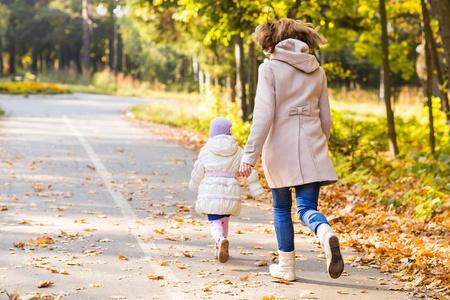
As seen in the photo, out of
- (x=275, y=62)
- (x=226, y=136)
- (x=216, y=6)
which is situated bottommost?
(x=226, y=136)

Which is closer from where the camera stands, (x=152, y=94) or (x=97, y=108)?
(x=97, y=108)

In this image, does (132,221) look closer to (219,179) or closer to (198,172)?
(198,172)

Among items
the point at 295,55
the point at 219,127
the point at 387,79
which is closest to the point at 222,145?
the point at 219,127

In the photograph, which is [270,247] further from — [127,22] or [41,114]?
[127,22]

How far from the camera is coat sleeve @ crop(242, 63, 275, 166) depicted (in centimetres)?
434

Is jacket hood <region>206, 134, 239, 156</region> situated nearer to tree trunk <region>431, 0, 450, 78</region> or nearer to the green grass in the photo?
A: tree trunk <region>431, 0, 450, 78</region>

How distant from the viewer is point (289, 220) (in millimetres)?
4629

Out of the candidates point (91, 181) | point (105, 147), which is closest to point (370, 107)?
point (105, 147)

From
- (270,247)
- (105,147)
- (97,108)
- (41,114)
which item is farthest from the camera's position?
(97,108)

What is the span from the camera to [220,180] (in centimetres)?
513

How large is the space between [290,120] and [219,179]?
103 cm

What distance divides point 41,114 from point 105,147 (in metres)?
9.62

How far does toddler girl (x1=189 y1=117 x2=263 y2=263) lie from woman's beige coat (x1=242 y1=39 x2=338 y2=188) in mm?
699

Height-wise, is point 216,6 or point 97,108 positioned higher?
point 216,6
